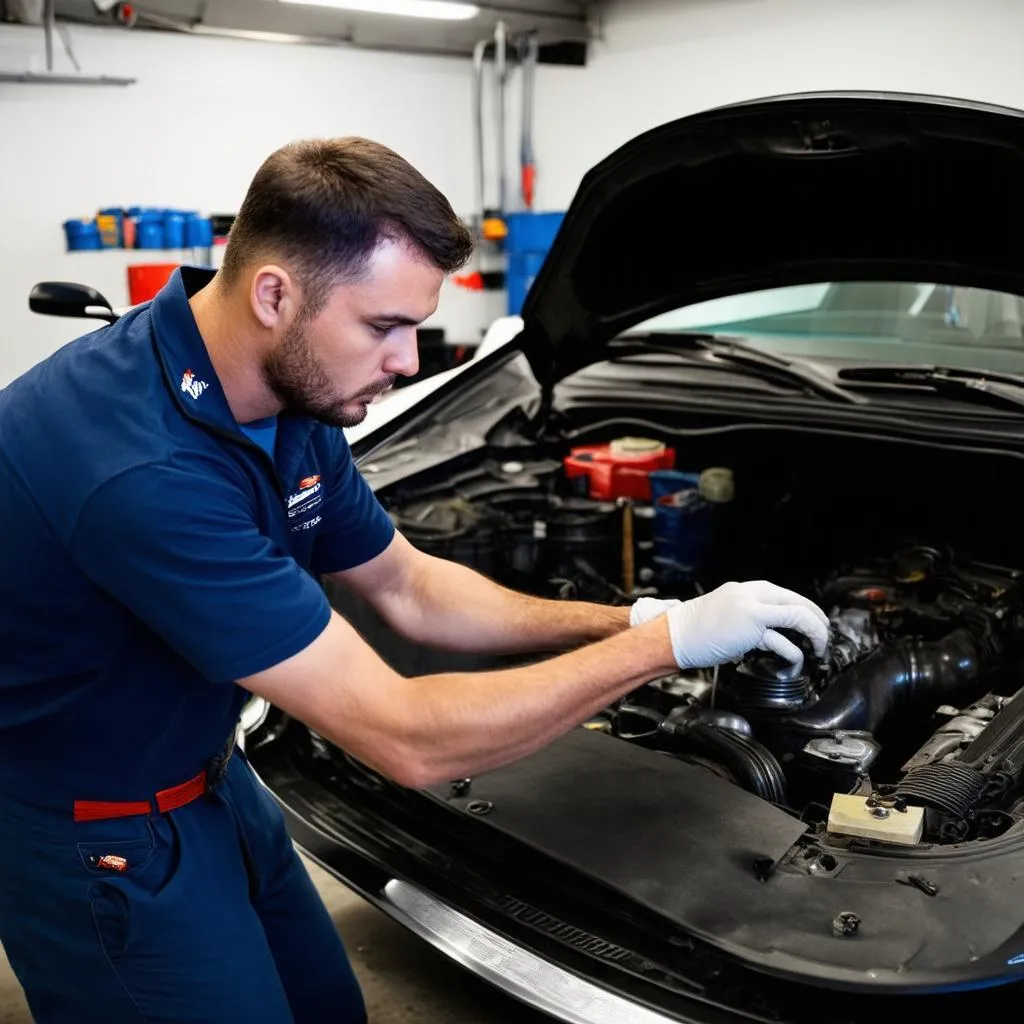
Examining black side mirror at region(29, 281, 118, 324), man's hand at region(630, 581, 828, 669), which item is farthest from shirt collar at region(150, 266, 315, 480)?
black side mirror at region(29, 281, 118, 324)

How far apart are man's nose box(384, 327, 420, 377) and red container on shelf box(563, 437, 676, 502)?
4.57 ft

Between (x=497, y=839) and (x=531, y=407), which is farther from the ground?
(x=531, y=407)

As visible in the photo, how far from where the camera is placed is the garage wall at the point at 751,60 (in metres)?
6.02

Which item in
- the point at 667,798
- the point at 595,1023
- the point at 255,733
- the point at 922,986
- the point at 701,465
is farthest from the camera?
the point at 701,465

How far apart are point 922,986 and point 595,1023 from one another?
1.37 ft

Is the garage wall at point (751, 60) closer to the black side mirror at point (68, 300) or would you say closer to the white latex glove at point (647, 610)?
the black side mirror at point (68, 300)

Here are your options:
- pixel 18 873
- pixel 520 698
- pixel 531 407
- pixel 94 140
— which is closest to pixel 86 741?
pixel 18 873

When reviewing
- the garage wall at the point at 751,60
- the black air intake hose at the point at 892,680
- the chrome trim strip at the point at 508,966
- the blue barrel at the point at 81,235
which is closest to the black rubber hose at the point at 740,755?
the black air intake hose at the point at 892,680

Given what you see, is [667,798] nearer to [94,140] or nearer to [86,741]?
[86,741]

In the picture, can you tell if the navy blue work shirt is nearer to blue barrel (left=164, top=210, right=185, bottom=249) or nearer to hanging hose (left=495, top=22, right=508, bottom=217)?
blue barrel (left=164, top=210, right=185, bottom=249)

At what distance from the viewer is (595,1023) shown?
1527 millimetres

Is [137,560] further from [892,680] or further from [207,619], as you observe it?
[892,680]

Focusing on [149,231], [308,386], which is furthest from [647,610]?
[149,231]

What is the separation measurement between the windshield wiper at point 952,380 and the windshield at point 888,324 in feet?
0.53
